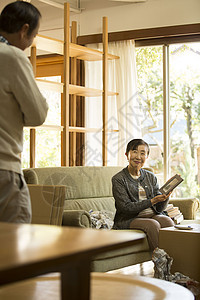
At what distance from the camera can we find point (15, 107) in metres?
1.57

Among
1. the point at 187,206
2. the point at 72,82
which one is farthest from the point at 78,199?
the point at 72,82

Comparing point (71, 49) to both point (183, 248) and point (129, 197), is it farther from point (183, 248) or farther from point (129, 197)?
point (183, 248)

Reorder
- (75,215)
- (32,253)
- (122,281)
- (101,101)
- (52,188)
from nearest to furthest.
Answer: (32,253) → (122,281) → (52,188) → (75,215) → (101,101)

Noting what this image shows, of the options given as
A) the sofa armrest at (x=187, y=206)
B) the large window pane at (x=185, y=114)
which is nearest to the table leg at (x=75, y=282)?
the sofa armrest at (x=187, y=206)

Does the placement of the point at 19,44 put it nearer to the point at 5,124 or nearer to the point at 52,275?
the point at 5,124

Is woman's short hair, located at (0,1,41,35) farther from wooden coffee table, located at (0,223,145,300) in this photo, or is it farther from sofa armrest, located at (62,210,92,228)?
sofa armrest, located at (62,210,92,228)

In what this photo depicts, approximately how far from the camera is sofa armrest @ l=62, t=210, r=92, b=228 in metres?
3.28

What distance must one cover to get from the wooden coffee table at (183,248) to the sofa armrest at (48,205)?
2.84 feet

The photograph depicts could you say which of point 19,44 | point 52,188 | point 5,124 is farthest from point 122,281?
point 52,188

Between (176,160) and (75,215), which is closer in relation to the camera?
(75,215)

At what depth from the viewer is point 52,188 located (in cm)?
287

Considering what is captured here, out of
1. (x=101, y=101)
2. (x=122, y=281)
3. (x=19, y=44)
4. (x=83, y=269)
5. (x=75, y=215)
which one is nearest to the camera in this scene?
(x=83, y=269)

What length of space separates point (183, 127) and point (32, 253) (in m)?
4.98

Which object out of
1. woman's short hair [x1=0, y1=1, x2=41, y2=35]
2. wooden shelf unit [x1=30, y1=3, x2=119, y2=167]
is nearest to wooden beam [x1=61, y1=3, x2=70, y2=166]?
wooden shelf unit [x1=30, y1=3, x2=119, y2=167]
